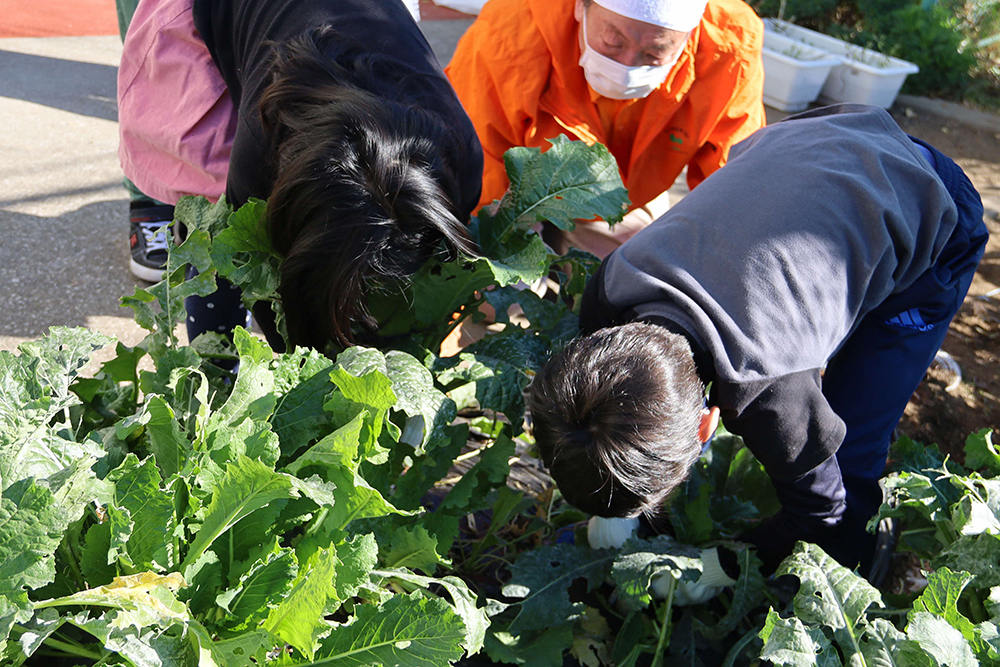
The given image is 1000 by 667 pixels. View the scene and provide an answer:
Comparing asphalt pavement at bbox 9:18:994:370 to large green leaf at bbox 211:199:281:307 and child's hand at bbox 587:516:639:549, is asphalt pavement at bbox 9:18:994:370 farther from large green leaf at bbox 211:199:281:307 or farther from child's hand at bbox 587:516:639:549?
child's hand at bbox 587:516:639:549

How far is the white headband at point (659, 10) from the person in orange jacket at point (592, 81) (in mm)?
88

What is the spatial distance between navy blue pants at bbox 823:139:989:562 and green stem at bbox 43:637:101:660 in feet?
4.22

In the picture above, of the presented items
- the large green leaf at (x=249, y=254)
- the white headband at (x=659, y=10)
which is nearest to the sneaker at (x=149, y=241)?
the large green leaf at (x=249, y=254)

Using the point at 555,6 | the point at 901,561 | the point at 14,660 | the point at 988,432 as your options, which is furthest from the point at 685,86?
the point at 14,660

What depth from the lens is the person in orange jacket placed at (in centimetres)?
222

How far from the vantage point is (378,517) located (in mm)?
1354

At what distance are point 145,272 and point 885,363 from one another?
211 cm

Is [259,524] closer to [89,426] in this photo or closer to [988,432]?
[89,426]

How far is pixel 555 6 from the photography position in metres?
2.24

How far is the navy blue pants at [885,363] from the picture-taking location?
63.5 inches

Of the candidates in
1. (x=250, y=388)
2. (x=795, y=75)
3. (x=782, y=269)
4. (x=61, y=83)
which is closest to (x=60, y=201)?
(x=61, y=83)

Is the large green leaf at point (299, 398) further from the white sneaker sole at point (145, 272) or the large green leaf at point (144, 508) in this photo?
the white sneaker sole at point (145, 272)

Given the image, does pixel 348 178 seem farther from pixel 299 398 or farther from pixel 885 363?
pixel 885 363

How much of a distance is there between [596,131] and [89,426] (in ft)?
5.10
